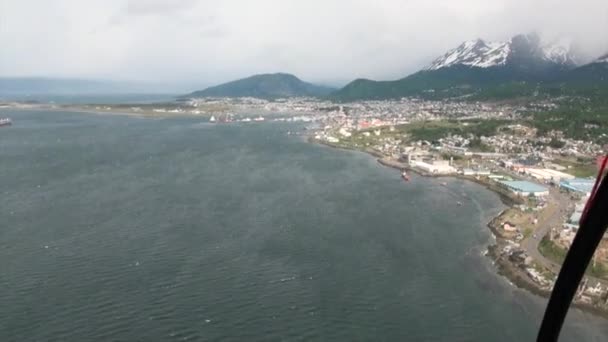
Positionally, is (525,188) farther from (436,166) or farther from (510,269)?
(510,269)

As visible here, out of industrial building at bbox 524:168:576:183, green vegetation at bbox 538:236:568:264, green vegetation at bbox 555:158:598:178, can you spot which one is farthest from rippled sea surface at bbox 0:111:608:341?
green vegetation at bbox 555:158:598:178

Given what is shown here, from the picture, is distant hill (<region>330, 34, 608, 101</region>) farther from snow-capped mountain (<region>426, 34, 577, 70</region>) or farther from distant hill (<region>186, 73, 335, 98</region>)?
distant hill (<region>186, 73, 335, 98</region>)

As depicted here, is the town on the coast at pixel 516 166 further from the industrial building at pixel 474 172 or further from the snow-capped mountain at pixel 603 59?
the snow-capped mountain at pixel 603 59

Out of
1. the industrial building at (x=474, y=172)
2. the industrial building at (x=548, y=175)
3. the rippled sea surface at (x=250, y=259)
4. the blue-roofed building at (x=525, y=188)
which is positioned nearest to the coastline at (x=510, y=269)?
the rippled sea surface at (x=250, y=259)

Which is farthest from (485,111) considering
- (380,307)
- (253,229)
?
(380,307)

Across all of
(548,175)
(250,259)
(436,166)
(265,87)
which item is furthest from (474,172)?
(265,87)
